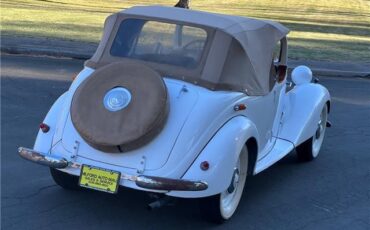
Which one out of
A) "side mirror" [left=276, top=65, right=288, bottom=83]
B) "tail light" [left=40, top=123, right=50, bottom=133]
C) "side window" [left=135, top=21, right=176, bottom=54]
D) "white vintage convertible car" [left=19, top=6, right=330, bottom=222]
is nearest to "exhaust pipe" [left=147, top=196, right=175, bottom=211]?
"white vintage convertible car" [left=19, top=6, right=330, bottom=222]

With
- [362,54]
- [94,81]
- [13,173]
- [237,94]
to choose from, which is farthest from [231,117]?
[362,54]

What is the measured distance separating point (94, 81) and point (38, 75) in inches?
254

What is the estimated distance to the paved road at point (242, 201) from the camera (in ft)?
16.9

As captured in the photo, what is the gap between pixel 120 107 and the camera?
493cm

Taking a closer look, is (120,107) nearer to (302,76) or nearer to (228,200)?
(228,200)

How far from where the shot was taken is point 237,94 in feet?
17.8

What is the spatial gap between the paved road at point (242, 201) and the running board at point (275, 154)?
0.29 metres

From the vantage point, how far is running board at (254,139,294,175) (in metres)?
5.88

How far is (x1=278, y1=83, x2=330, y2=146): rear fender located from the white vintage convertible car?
49 cm

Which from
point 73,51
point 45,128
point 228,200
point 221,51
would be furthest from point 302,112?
point 73,51

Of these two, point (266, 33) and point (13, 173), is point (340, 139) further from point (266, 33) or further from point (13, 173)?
point (13, 173)

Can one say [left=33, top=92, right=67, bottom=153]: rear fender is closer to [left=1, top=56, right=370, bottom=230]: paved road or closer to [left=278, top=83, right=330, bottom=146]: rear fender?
[left=1, top=56, right=370, bottom=230]: paved road

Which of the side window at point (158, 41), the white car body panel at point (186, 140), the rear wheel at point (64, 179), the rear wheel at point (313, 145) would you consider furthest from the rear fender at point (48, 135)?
the rear wheel at point (313, 145)

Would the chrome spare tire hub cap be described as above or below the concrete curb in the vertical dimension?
above
